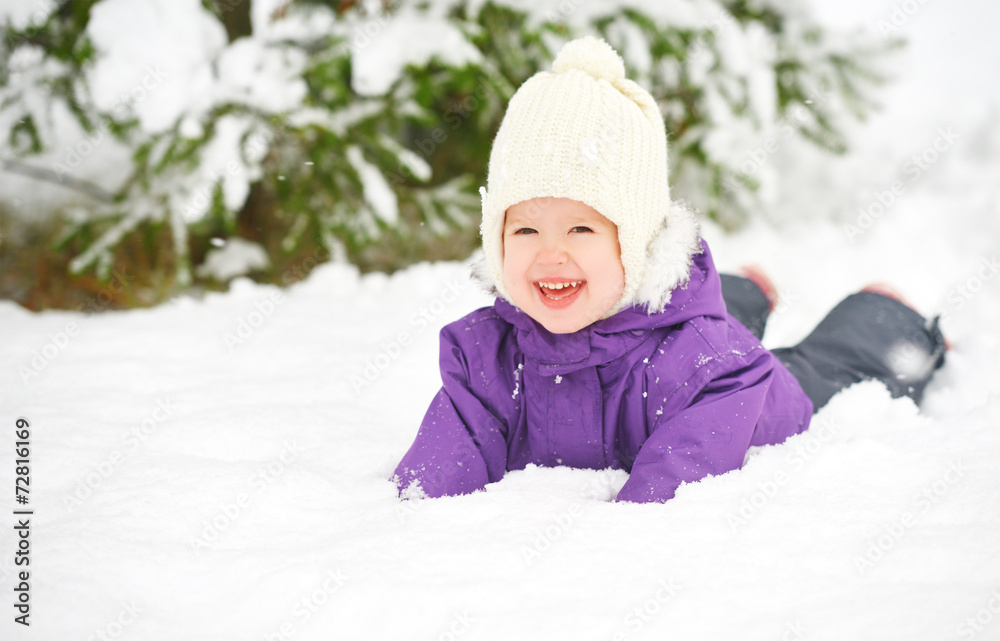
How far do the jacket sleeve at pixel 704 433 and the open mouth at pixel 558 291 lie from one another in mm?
304

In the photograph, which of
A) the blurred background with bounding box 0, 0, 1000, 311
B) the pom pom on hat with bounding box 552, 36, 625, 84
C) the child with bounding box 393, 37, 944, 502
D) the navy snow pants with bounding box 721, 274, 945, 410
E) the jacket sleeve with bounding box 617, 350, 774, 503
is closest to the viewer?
the jacket sleeve with bounding box 617, 350, 774, 503

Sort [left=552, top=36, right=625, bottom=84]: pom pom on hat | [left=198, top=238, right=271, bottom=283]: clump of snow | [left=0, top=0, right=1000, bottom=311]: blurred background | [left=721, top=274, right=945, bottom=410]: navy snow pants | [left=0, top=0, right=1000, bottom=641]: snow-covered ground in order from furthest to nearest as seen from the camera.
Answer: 1. [left=198, top=238, right=271, bottom=283]: clump of snow
2. [left=0, top=0, right=1000, bottom=311]: blurred background
3. [left=721, top=274, right=945, bottom=410]: navy snow pants
4. [left=552, top=36, right=625, bottom=84]: pom pom on hat
5. [left=0, top=0, right=1000, bottom=641]: snow-covered ground

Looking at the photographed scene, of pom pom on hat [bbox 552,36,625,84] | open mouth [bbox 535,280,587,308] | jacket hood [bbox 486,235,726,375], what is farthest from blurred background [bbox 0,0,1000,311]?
open mouth [bbox 535,280,587,308]

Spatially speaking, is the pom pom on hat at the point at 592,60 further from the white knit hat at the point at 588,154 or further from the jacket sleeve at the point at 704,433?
the jacket sleeve at the point at 704,433

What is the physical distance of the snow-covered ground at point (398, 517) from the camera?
3.46 ft

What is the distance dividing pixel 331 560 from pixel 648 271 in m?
0.87

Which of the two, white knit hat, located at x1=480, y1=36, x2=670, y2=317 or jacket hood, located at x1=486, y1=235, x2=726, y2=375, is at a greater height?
white knit hat, located at x1=480, y1=36, x2=670, y2=317

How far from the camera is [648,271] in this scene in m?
1.59

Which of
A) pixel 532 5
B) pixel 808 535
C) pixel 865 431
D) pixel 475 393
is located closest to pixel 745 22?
pixel 532 5

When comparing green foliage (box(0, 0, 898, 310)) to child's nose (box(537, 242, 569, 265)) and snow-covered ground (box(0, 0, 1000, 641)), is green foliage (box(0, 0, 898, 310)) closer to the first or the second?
snow-covered ground (box(0, 0, 1000, 641))

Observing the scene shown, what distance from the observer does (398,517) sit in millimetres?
1348

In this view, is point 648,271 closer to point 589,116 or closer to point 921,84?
point 589,116

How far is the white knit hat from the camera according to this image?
1536 mm

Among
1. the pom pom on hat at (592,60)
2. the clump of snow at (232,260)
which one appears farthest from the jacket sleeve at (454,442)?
the clump of snow at (232,260)
